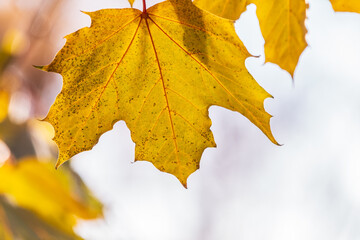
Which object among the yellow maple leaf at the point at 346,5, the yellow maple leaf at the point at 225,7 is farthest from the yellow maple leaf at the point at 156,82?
the yellow maple leaf at the point at 346,5

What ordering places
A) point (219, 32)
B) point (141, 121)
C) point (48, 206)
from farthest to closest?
point (48, 206), point (141, 121), point (219, 32)

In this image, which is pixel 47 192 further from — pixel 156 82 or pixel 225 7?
pixel 225 7

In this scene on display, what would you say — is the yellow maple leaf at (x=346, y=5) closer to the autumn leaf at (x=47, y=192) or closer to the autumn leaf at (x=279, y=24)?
the autumn leaf at (x=279, y=24)

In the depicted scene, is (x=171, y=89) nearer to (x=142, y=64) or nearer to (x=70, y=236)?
(x=142, y=64)

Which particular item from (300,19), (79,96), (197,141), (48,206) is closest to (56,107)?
(79,96)

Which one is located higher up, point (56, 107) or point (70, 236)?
point (56, 107)

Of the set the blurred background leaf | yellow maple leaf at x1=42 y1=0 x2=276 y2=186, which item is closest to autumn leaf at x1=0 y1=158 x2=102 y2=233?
the blurred background leaf

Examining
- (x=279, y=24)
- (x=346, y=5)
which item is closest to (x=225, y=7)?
(x=279, y=24)
